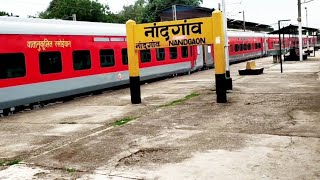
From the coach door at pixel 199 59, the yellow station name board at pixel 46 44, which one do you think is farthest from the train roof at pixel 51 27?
the coach door at pixel 199 59

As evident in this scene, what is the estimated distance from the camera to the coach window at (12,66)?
1161 centimetres

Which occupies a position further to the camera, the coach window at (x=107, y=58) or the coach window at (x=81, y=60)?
the coach window at (x=107, y=58)

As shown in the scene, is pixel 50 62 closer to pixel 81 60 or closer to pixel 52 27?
pixel 52 27

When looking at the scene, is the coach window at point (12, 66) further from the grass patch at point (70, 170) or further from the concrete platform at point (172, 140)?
the grass patch at point (70, 170)

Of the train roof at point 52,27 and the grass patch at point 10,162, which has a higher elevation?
the train roof at point 52,27

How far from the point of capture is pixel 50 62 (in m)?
13.4

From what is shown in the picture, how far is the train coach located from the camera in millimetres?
11938

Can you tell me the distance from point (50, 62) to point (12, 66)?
66.9 inches

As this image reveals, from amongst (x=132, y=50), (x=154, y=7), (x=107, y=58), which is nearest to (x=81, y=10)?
(x=154, y=7)

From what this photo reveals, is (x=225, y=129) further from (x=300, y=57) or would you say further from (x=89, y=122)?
(x=300, y=57)

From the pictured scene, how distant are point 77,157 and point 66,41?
Result: 27.7 feet

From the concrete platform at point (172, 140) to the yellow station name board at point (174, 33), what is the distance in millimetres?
1934

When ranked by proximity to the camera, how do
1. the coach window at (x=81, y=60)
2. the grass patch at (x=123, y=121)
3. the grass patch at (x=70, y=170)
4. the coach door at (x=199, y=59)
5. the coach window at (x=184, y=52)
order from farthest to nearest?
the coach door at (x=199, y=59) < the coach window at (x=184, y=52) < the coach window at (x=81, y=60) < the grass patch at (x=123, y=121) < the grass patch at (x=70, y=170)

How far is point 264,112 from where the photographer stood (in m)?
9.66
